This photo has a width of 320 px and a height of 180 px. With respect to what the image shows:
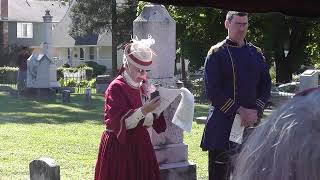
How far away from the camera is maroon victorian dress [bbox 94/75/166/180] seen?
500 cm

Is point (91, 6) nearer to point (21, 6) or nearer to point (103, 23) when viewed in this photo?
point (103, 23)

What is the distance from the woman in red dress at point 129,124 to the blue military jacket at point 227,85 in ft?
1.71

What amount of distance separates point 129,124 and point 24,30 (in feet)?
215

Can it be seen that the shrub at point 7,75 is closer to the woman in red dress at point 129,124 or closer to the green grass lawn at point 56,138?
the green grass lawn at point 56,138

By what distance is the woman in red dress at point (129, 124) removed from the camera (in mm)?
4996

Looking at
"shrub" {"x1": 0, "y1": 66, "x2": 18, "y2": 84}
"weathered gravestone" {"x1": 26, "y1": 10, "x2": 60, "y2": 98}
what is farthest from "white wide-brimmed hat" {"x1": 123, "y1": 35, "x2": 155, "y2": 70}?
"shrub" {"x1": 0, "y1": 66, "x2": 18, "y2": 84}

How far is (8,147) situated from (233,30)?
740 centimetres

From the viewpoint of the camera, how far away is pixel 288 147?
1.36m

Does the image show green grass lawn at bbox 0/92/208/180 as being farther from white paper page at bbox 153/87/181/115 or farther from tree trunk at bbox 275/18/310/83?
tree trunk at bbox 275/18/310/83

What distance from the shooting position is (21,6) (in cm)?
6988

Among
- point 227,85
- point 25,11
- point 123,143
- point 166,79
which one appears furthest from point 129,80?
point 25,11

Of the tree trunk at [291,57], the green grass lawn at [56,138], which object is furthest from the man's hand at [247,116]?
the tree trunk at [291,57]

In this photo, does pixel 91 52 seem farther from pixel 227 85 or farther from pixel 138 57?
pixel 138 57

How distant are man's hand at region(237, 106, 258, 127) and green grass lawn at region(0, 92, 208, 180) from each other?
3.17 meters
